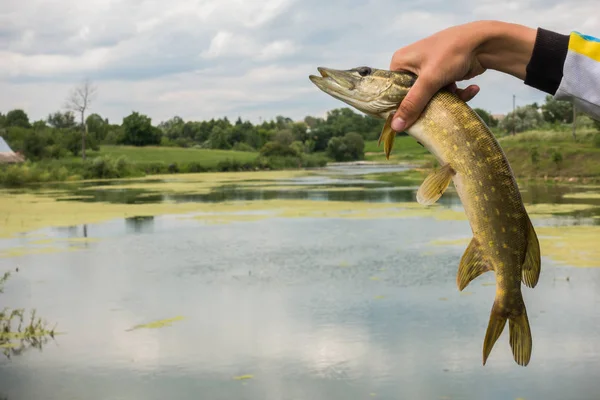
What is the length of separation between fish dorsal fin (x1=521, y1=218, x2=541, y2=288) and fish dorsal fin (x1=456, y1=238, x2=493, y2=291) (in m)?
0.06

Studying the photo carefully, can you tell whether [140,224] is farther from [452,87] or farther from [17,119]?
[17,119]

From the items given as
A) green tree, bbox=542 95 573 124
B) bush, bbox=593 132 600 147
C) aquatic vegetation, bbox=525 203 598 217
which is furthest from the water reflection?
green tree, bbox=542 95 573 124

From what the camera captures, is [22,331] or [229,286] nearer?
[22,331]

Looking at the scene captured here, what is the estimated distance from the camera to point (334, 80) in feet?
4.13

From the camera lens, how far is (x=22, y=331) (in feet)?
25.7

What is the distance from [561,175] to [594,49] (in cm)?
2766

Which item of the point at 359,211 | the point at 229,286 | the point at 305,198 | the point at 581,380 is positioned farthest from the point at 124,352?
the point at 305,198

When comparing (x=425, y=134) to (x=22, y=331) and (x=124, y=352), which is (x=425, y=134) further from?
(x=22, y=331)

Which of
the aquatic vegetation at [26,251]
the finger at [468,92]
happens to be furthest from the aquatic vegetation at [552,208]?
the finger at [468,92]

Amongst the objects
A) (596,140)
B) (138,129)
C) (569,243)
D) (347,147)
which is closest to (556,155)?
(596,140)

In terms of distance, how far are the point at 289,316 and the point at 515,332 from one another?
23.4 feet

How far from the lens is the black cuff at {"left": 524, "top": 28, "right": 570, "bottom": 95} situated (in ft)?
3.79

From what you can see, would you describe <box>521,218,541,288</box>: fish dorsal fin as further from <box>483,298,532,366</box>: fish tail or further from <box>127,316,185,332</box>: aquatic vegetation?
<box>127,316,185,332</box>: aquatic vegetation

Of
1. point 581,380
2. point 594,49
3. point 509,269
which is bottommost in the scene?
point 581,380
